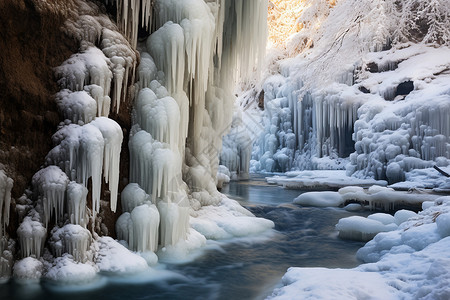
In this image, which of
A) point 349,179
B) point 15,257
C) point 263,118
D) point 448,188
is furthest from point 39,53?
point 263,118

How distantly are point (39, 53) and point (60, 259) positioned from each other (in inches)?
96.1

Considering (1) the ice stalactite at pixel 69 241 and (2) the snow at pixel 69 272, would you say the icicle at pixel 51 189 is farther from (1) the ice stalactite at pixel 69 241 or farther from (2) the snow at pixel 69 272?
(2) the snow at pixel 69 272

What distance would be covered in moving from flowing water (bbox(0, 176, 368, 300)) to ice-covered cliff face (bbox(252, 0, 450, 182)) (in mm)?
5556

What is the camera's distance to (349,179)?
55.0 feet

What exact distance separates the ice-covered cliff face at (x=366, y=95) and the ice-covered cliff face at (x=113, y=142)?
559 centimetres

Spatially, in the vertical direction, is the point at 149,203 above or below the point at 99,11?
below

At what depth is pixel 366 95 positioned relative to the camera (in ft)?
64.6

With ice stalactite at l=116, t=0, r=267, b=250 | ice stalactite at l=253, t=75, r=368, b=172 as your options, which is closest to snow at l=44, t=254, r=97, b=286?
ice stalactite at l=116, t=0, r=267, b=250

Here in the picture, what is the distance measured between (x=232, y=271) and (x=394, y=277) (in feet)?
7.64

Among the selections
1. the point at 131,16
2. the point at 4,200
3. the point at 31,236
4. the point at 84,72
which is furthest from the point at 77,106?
the point at 131,16

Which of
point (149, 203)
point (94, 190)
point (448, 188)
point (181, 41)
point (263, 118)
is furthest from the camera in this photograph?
Answer: point (263, 118)

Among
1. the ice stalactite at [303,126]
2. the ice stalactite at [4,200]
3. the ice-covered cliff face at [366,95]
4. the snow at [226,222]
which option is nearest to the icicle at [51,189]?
the ice stalactite at [4,200]

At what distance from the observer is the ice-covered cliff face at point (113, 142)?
4.46m

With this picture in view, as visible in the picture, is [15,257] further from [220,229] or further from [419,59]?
[419,59]
